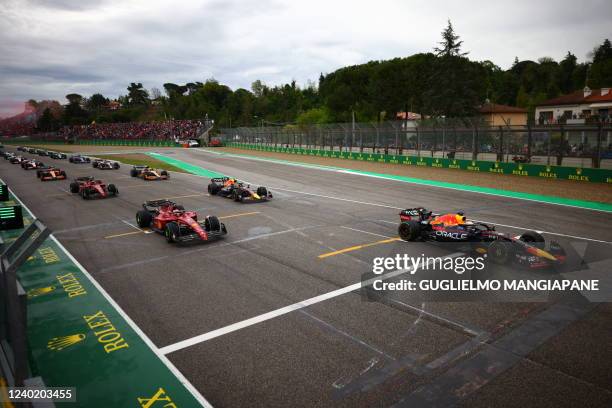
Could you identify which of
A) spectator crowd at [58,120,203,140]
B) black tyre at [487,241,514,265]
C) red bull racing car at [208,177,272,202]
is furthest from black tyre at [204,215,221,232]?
spectator crowd at [58,120,203,140]

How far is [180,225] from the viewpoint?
1234 cm

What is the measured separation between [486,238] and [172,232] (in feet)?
27.6

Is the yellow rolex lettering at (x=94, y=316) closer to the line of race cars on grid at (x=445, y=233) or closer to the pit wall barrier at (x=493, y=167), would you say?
the line of race cars on grid at (x=445, y=233)

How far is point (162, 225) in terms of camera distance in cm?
1290

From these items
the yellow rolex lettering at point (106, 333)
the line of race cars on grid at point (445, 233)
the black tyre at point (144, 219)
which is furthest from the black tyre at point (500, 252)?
the black tyre at point (144, 219)

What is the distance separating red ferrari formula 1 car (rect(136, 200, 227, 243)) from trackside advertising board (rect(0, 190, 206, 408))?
305 centimetres

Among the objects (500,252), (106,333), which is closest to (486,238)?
(500,252)

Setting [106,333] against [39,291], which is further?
[39,291]

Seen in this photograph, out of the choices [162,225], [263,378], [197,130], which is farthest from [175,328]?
[197,130]

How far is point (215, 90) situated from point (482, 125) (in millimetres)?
143705

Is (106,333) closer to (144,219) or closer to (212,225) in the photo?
(212,225)

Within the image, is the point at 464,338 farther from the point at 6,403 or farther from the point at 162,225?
the point at 162,225

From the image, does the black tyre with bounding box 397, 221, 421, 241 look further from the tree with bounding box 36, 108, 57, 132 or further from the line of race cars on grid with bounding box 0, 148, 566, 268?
the tree with bounding box 36, 108, 57, 132

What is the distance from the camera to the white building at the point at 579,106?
59278mm
